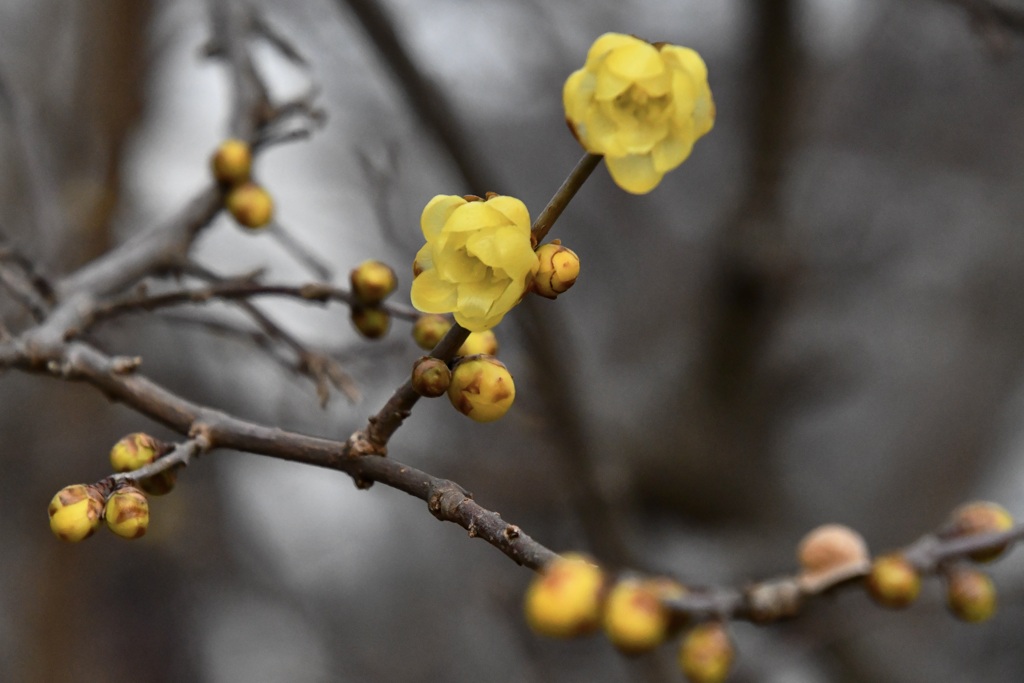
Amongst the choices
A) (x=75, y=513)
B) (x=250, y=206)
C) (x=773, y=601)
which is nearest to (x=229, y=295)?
(x=250, y=206)

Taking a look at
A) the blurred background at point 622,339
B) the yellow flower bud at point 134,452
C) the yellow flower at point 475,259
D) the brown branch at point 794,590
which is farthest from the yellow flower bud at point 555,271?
the blurred background at point 622,339

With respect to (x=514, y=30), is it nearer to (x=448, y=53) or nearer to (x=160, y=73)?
(x=448, y=53)

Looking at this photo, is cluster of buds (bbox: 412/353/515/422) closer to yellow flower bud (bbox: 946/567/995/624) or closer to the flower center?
the flower center

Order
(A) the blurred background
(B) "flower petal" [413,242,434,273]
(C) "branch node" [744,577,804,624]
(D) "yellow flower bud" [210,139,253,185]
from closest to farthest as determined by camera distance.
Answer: (B) "flower petal" [413,242,434,273] < (C) "branch node" [744,577,804,624] < (D) "yellow flower bud" [210,139,253,185] < (A) the blurred background

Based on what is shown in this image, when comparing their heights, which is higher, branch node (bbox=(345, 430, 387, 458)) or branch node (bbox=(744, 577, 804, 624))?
branch node (bbox=(744, 577, 804, 624))

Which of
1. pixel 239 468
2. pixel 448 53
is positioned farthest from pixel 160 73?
pixel 239 468

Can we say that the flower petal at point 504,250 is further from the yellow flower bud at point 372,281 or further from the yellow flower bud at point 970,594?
the yellow flower bud at point 970,594

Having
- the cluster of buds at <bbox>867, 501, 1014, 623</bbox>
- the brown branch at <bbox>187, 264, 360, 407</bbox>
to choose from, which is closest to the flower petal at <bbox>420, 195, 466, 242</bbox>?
the brown branch at <bbox>187, 264, 360, 407</bbox>

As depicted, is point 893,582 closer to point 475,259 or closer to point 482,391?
point 482,391
